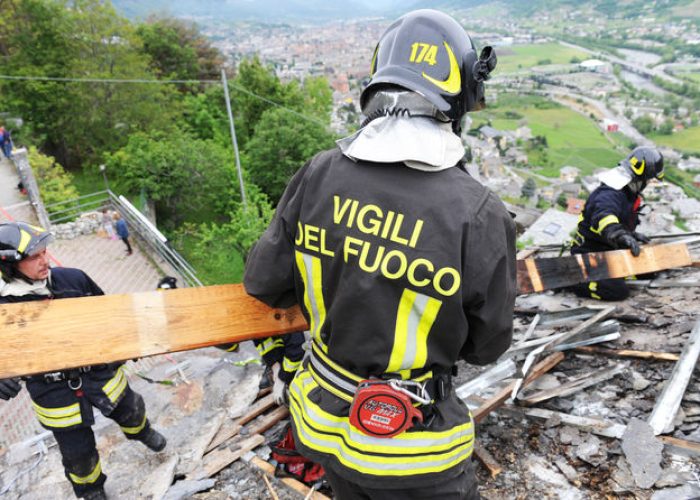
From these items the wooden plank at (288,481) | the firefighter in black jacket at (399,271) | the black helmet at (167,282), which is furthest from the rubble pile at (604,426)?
the black helmet at (167,282)

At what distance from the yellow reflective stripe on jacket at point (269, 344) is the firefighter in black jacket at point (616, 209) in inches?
158

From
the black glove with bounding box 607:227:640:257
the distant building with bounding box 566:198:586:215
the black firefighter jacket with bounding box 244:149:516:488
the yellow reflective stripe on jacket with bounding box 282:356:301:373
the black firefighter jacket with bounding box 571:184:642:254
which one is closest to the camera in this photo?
the black firefighter jacket with bounding box 244:149:516:488

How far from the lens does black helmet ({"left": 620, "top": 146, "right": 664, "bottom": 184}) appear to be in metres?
5.52

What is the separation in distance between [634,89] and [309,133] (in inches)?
3426

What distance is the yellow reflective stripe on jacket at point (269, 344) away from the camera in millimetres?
3137

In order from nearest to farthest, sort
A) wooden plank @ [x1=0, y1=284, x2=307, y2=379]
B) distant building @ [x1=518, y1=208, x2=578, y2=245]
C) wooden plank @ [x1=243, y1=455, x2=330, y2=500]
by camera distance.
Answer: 1. wooden plank @ [x1=0, y1=284, x2=307, y2=379]
2. wooden plank @ [x1=243, y1=455, x2=330, y2=500]
3. distant building @ [x1=518, y1=208, x2=578, y2=245]

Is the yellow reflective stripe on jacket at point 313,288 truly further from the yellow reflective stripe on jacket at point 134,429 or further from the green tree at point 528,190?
the green tree at point 528,190

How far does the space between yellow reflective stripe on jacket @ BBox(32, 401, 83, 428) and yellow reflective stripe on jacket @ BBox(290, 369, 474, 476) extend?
2.38 metres

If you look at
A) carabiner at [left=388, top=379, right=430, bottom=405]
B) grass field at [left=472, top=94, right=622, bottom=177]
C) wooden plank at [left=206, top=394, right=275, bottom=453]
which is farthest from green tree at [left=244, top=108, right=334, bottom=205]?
grass field at [left=472, top=94, right=622, bottom=177]

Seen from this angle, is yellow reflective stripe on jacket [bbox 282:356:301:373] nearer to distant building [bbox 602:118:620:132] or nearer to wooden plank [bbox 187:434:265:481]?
wooden plank [bbox 187:434:265:481]

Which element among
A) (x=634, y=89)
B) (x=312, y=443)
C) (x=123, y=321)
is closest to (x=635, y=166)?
(x=312, y=443)

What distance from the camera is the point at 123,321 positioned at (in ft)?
7.55

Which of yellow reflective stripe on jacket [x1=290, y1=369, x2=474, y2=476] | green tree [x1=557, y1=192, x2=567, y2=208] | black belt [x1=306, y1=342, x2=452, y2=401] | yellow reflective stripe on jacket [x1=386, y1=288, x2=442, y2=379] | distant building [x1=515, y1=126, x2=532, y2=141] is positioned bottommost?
green tree [x1=557, y1=192, x2=567, y2=208]

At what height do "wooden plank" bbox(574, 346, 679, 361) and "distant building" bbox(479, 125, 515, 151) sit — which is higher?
"wooden plank" bbox(574, 346, 679, 361)
